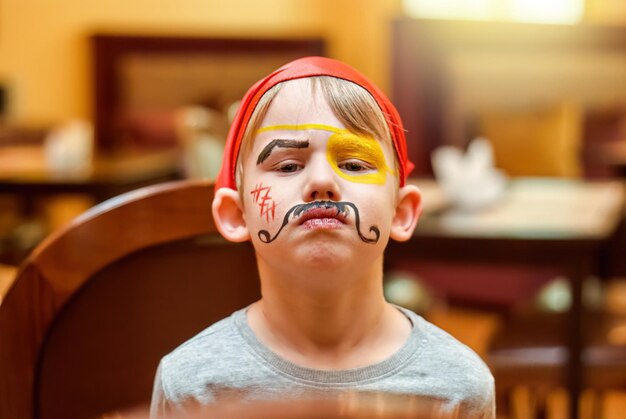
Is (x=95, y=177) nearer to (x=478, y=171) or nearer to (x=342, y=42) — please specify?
(x=478, y=171)

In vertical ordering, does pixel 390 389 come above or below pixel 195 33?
below

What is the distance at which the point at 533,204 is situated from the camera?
95.7 inches

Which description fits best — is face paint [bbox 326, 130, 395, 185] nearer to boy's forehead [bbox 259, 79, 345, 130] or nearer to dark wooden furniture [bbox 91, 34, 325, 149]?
boy's forehead [bbox 259, 79, 345, 130]

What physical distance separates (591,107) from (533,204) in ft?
7.31

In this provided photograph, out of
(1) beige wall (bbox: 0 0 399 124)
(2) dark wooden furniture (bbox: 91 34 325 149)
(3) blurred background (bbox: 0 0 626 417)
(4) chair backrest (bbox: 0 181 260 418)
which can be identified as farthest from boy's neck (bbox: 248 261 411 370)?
(2) dark wooden furniture (bbox: 91 34 325 149)

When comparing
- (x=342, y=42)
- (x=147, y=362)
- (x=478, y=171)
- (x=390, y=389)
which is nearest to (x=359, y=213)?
(x=390, y=389)

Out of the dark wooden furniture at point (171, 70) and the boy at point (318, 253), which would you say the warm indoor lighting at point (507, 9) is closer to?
the dark wooden furniture at point (171, 70)

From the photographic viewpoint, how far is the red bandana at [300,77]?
536 mm

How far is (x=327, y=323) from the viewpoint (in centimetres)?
56

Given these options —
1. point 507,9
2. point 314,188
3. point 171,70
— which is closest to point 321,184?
point 314,188

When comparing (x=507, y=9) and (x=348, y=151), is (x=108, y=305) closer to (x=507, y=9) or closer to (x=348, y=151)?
(x=348, y=151)

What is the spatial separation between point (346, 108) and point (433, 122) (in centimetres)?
395

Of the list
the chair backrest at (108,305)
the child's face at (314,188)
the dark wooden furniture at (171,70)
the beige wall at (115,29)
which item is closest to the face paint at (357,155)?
the child's face at (314,188)

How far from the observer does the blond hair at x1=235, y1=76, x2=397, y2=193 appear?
1.70 feet
